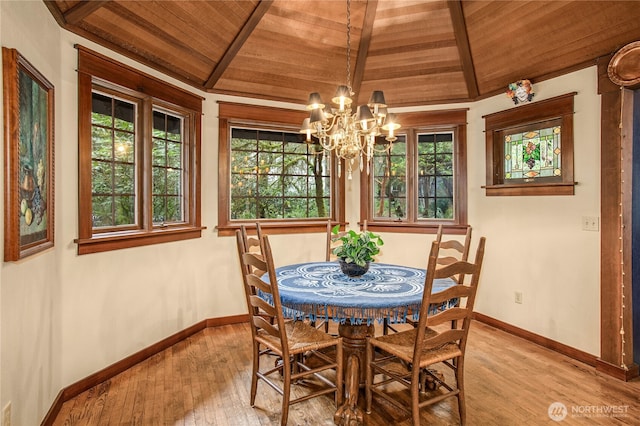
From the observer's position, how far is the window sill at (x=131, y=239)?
2604mm

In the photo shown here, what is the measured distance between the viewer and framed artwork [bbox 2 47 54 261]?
5.40 feet

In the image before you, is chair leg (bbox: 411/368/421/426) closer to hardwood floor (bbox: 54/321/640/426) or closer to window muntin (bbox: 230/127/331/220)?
hardwood floor (bbox: 54/321/640/426)

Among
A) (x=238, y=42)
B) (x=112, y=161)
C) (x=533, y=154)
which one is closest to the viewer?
(x=112, y=161)

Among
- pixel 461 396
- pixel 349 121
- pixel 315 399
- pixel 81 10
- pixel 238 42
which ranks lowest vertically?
pixel 315 399

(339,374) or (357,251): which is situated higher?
(357,251)

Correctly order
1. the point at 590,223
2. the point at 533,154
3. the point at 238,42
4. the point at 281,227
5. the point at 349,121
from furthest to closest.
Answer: the point at 281,227
the point at 533,154
the point at 238,42
the point at 590,223
the point at 349,121

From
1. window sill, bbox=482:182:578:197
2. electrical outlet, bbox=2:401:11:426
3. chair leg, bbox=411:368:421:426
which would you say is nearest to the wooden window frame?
window sill, bbox=482:182:578:197

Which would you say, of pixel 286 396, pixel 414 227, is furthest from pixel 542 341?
pixel 286 396

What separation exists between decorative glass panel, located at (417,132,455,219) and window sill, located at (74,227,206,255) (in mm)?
2493

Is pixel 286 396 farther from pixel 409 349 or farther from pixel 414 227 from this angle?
pixel 414 227

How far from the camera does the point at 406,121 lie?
438 centimetres

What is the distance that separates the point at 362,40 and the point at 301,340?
2.98 meters

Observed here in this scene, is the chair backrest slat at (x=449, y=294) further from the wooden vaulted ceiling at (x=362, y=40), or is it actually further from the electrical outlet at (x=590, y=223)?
the wooden vaulted ceiling at (x=362, y=40)

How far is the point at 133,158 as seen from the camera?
3.11 m
